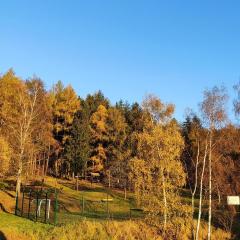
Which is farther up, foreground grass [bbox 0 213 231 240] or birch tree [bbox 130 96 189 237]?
birch tree [bbox 130 96 189 237]

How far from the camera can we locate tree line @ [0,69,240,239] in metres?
28.5

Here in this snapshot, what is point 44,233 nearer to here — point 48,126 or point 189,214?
point 189,214

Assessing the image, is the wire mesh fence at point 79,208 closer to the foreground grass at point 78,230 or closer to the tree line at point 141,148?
the tree line at point 141,148

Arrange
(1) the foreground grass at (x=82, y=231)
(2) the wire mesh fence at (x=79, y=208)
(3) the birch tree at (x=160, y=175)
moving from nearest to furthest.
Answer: (1) the foreground grass at (x=82, y=231), (3) the birch tree at (x=160, y=175), (2) the wire mesh fence at (x=79, y=208)

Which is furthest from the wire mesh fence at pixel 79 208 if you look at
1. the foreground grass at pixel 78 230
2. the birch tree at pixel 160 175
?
the foreground grass at pixel 78 230

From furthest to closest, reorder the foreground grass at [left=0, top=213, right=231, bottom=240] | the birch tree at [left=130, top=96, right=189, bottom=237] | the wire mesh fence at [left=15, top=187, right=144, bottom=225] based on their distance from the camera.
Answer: the wire mesh fence at [left=15, top=187, right=144, bottom=225] → the birch tree at [left=130, top=96, right=189, bottom=237] → the foreground grass at [left=0, top=213, right=231, bottom=240]

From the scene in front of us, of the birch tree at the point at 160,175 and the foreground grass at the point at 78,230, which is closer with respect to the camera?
the foreground grass at the point at 78,230

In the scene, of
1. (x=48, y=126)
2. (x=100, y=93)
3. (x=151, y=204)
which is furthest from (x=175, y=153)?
(x=100, y=93)

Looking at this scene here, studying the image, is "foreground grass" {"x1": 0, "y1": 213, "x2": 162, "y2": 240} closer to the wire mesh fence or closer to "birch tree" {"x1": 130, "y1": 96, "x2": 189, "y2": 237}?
"birch tree" {"x1": 130, "y1": 96, "x2": 189, "y2": 237}

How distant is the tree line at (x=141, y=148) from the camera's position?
2845cm

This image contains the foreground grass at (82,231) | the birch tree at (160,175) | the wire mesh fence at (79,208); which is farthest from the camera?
the wire mesh fence at (79,208)

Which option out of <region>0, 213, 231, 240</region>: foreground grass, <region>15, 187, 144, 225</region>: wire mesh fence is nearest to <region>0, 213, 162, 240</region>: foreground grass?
<region>0, 213, 231, 240</region>: foreground grass

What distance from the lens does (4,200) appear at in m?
36.3

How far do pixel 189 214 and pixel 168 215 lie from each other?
171 centimetres
